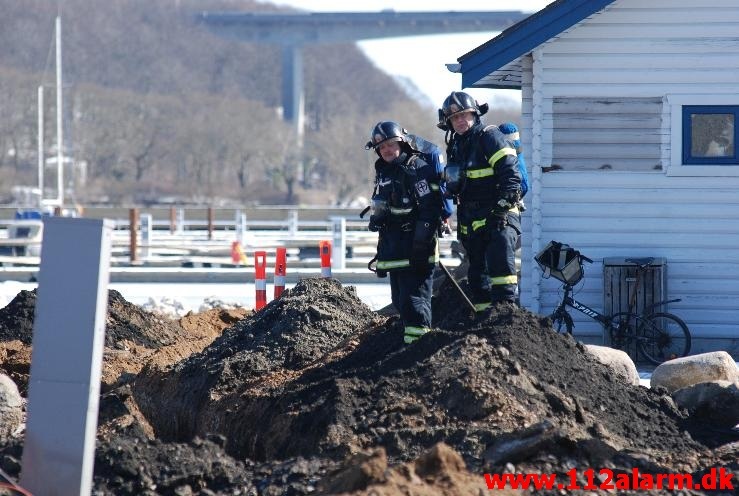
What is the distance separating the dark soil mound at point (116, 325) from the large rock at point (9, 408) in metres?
3.79

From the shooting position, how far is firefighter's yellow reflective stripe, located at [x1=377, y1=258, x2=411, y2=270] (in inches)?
398

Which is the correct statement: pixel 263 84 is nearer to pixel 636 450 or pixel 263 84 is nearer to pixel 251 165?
pixel 251 165

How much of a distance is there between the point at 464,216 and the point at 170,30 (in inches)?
3964

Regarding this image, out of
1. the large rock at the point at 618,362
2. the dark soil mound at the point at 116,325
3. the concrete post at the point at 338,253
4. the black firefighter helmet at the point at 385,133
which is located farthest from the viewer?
the concrete post at the point at 338,253

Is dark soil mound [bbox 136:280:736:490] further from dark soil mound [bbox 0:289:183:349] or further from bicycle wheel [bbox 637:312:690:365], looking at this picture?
dark soil mound [bbox 0:289:183:349]

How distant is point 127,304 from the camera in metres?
14.3

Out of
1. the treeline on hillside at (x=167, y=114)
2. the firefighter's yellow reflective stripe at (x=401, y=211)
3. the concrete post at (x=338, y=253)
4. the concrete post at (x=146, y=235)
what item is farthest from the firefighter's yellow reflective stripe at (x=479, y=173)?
the treeline on hillside at (x=167, y=114)

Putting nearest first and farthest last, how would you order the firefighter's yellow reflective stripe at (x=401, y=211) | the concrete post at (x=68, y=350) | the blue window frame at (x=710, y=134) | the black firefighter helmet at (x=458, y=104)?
1. the concrete post at (x=68, y=350)
2. the firefighter's yellow reflective stripe at (x=401, y=211)
3. the black firefighter helmet at (x=458, y=104)
4. the blue window frame at (x=710, y=134)

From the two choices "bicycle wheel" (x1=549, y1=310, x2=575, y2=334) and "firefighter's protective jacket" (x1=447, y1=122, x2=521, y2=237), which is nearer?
"firefighter's protective jacket" (x1=447, y1=122, x2=521, y2=237)

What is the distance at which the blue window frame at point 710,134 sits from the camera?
13.3 meters

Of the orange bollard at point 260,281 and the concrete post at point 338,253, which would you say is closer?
the orange bollard at point 260,281

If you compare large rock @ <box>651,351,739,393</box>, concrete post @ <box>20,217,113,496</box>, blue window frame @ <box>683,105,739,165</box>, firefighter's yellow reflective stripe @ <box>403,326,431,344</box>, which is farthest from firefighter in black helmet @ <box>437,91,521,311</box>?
concrete post @ <box>20,217,113,496</box>

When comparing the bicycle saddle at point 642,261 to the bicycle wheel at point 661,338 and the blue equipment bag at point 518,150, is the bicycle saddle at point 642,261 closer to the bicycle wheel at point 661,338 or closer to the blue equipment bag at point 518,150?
the bicycle wheel at point 661,338

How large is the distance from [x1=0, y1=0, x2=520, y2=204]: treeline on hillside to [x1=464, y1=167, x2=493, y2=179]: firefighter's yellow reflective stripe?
5573cm
